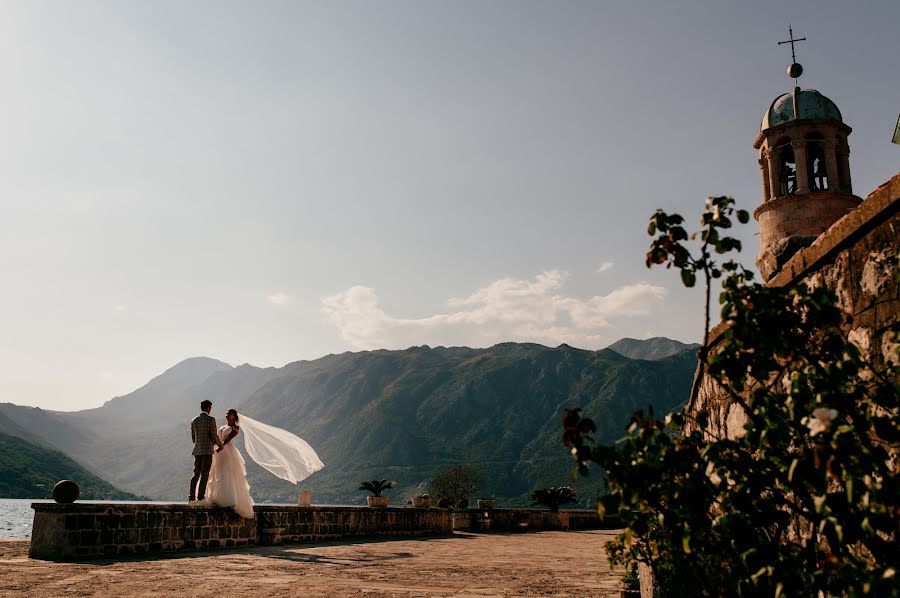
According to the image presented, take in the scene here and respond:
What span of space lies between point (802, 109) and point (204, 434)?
71.3ft

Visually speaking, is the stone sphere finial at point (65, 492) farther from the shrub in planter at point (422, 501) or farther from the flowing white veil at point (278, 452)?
the shrub in planter at point (422, 501)

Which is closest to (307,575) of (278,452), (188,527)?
(188,527)

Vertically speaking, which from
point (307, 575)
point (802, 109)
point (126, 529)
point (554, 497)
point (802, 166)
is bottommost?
point (554, 497)

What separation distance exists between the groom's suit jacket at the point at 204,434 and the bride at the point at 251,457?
18cm

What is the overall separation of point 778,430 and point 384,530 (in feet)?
55.1

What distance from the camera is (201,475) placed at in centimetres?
1322

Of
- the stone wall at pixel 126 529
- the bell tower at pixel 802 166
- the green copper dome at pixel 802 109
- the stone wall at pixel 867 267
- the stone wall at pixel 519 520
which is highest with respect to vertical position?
the green copper dome at pixel 802 109

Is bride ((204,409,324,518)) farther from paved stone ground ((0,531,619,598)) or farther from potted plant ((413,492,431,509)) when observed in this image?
potted plant ((413,492,431,509))

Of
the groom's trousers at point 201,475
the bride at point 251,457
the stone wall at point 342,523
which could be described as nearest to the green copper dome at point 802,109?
the stone wall at point 342,523

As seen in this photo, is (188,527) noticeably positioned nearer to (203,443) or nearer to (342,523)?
(203,443)

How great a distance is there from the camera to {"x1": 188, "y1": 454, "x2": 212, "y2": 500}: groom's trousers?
13.0 meters

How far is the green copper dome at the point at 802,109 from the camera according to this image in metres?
23.2

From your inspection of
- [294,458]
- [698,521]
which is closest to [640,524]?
[698,521]

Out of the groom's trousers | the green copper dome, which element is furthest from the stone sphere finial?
the green copper dome
